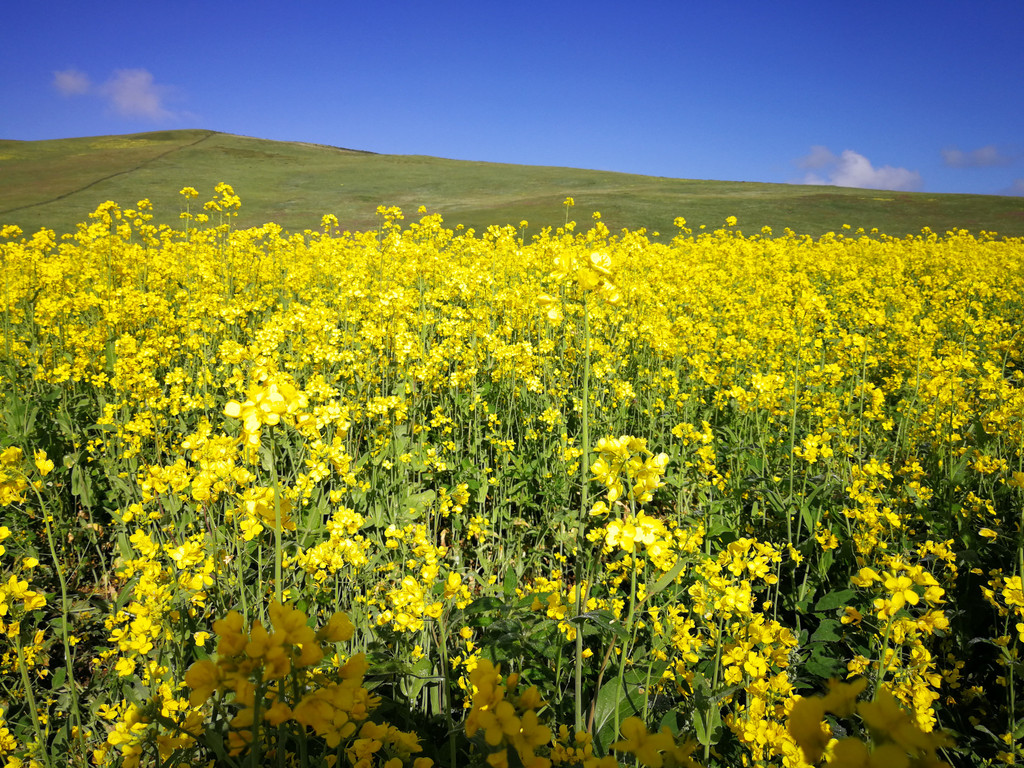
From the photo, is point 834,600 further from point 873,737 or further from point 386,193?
point 386,193

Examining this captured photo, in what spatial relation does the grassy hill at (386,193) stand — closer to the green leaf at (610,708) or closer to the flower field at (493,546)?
the flower field at (493,546)

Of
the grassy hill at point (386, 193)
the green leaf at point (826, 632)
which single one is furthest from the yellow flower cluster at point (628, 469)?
the grassy hill at point (386, 193)

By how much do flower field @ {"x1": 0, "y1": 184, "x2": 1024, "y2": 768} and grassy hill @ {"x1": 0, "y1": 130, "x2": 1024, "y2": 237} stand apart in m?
23.4

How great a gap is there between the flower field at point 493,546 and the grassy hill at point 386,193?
2341 centimetres

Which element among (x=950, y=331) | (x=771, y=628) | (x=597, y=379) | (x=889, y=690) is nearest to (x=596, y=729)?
(x=771, y=628)

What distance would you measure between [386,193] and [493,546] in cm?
4353

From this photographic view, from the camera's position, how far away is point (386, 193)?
42438mm

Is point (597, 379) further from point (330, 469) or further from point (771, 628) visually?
point (771, 628)

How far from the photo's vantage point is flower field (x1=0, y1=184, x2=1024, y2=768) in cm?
131

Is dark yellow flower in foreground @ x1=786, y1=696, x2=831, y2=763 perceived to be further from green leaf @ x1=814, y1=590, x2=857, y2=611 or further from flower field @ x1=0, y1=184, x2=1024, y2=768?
green leaf @ x1=814, y1=590, x2=857, y2=611

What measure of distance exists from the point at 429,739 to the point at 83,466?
3236 mm

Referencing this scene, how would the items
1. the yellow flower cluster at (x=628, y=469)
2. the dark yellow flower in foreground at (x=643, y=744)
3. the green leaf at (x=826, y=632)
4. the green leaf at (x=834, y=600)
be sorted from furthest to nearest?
the green leaf at (x=834, y=600) → the green leaf at (x=826, y=632) → the yellow flower cluster at (x=628, y=469) → the dark yellow flower in foreground at (x=643, y=744)

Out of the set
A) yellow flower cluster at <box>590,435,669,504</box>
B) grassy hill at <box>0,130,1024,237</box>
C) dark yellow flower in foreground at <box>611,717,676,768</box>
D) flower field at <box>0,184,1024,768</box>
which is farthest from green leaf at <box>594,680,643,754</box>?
grassy hill at <box>0,130,1024,237</box>

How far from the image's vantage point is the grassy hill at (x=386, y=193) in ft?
101
